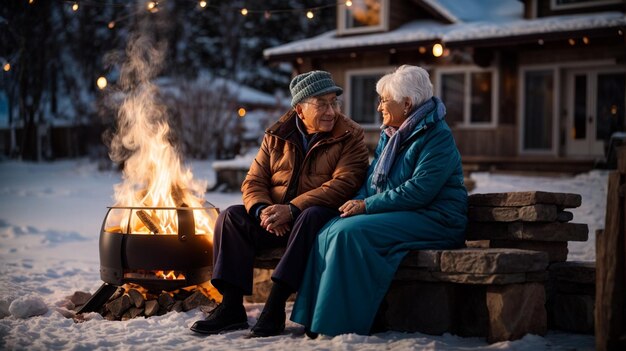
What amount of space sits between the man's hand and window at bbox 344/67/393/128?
13.5 m

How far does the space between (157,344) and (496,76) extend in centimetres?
1322

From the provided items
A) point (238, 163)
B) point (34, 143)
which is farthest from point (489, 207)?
point (34, 143)

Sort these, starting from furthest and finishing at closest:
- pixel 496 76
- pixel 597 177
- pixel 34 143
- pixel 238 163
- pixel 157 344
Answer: pixel 34 143 < pixel 496 76 < pixel 238 163 < pixel 597 177 < pixel 157 344

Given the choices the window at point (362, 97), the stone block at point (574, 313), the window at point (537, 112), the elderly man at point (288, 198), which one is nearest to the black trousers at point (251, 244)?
the elderly man at point (288, 198)

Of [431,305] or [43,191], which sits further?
[43,191]

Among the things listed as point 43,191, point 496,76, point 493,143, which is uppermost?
point 496,76

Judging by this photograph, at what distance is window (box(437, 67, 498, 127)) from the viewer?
16125mm

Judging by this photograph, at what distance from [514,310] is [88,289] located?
11.5 ft

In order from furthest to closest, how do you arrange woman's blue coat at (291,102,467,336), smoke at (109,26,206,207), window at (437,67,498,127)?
window at (437,67,498,127)
smoke at (109,26,206,207)
woman's blue coat at (291,102,467,336)

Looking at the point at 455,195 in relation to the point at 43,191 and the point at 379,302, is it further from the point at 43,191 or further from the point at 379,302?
the point at 43,191

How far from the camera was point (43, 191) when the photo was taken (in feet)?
49.1

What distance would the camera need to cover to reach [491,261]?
3.85 metres

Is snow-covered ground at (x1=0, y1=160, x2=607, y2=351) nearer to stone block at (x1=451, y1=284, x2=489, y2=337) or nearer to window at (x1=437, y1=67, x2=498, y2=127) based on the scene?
stone block at (x1=451, y1=284, x2=489, y2=337)

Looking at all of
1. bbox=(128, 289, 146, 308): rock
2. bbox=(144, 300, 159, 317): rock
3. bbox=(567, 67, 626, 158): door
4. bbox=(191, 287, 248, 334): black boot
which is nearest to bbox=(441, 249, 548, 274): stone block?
bbox=(191, 287, 248, 334): black boot
